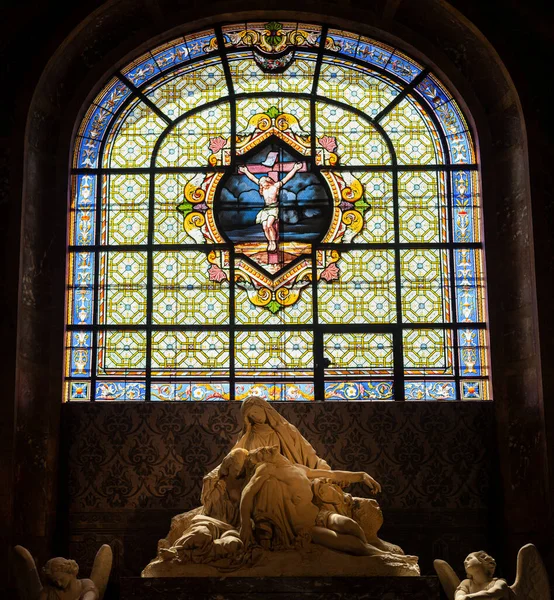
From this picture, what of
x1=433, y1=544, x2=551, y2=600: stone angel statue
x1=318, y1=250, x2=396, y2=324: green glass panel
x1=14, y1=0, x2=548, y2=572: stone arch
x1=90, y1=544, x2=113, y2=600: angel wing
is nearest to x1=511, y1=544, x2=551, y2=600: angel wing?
x1=433, y1=544, x2=551, y2=600: stone angel statue

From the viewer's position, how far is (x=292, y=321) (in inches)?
418

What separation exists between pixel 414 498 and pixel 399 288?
1.83 metres

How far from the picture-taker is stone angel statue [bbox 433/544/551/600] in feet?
27.1

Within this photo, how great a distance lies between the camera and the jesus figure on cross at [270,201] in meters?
10.9

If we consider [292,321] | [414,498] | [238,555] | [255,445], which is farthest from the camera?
[292,321]

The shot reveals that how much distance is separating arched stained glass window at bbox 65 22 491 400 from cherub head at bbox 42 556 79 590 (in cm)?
228

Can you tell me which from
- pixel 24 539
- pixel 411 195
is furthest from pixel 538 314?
pixel 24 539

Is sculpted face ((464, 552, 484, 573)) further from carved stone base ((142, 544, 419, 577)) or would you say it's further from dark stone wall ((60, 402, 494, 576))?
dark stone wall ((60, 402, 494, 576))

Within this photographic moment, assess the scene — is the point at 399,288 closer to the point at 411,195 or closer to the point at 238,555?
the point at 411,195

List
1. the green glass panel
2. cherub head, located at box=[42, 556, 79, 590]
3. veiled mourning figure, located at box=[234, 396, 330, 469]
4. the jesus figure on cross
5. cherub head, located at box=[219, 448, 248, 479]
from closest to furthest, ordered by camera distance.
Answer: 1. cherub head, located at box=[42, 556, 79, 590]
2. cherub head, located at box=[219, 448, 248, 479]
3. veiled mourning figure, located at box=[234, 396, 330, 469]
4. the green glass panel
5. the jesus figure on cross

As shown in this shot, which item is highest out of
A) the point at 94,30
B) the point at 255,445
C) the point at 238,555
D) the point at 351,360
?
the point at 94,30

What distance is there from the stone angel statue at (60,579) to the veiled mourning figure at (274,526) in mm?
449

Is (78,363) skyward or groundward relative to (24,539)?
skyward

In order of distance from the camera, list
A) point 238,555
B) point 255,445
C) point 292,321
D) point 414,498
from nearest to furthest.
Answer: point 238,555
point 255,445
point 414,498
point 292,321
